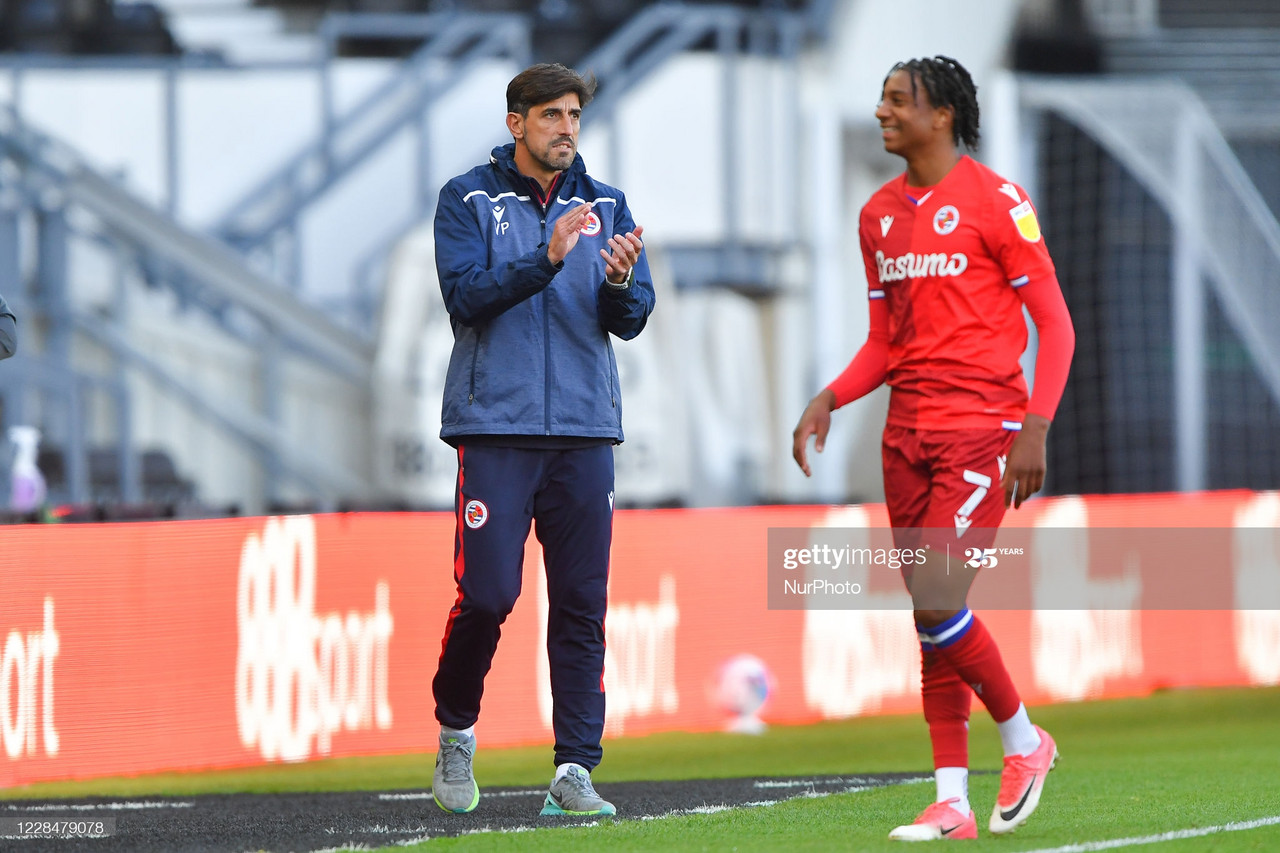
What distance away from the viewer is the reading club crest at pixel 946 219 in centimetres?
542

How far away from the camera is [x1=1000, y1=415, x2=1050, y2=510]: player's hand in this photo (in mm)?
5227

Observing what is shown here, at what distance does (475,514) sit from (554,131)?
111 cm

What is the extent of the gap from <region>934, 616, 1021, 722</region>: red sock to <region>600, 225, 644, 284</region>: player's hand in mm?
1370

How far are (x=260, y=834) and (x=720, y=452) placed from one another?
12047mm

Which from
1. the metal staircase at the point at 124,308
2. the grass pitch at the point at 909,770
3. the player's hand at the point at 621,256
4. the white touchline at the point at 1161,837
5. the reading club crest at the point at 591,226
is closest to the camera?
the white touchline at the point at 1161,837

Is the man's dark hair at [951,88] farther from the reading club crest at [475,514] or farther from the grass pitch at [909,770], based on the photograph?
the grass pitch at [909,770]

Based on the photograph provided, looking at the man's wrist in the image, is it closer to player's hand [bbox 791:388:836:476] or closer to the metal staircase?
player's hand [bbox 791:388:836:476]

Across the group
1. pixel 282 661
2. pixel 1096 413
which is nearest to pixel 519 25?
pixel 1096 413

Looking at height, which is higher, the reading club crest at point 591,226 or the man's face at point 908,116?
the man's face at point 908,116

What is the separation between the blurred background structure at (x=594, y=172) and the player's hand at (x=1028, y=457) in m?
8.29

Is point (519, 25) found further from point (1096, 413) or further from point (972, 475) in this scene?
point (972, 475)

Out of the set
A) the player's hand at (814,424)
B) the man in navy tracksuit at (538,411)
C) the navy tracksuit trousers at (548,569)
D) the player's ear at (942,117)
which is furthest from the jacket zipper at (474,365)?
the player's ear at (942,117)

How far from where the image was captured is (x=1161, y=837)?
5465mm

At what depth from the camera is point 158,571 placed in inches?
330
